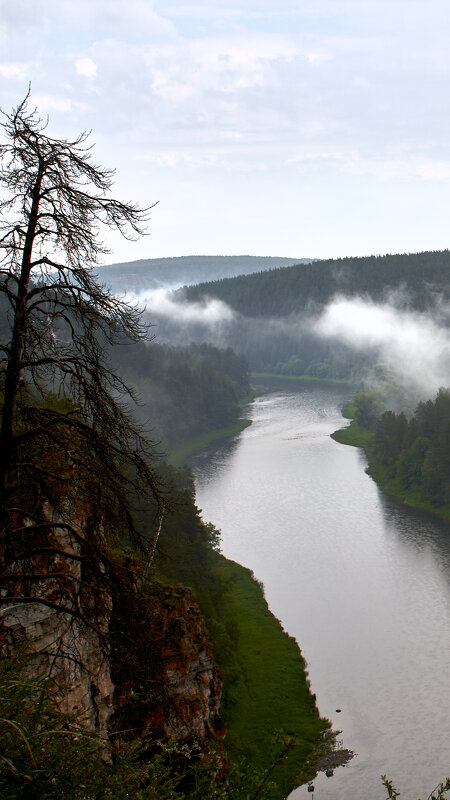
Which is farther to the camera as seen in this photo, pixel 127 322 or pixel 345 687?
pixel 345 687

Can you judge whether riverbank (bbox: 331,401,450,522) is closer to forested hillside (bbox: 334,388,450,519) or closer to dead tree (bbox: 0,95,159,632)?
forested hillside (bbox: 334,388,450,519)

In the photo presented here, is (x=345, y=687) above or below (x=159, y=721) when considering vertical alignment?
below

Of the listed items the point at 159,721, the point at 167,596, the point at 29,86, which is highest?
the point at 29,86

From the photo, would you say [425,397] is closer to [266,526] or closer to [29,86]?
[266,526]

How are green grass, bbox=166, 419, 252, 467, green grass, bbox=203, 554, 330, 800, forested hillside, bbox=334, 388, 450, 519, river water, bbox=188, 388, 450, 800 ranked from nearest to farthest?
green grass, bbox=203, 554, 330, 800
river water, bbox=188, 388, 450, 800
forested hillside, bbox=334, 388, 450, 519
green grass, bbox=166, 419, 252, 467

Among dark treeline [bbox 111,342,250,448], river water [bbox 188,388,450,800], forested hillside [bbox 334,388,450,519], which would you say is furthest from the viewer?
dark treeline [bbox 111,342,250,448]

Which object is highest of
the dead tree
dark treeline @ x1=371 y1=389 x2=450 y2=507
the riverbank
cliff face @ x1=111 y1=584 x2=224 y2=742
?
the dead tree

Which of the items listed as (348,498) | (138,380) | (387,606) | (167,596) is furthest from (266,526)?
(138,380)

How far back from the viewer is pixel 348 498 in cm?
5900

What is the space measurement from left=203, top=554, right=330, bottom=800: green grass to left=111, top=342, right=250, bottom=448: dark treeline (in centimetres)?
5055

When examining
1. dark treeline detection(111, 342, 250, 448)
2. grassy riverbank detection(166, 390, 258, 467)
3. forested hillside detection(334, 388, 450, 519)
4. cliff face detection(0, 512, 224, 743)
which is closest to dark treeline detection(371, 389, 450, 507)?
forested hillside detection(334, 388, 450, 519)

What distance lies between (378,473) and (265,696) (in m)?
40.7

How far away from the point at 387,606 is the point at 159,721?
22.7 m

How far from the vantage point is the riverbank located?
57.8 m
